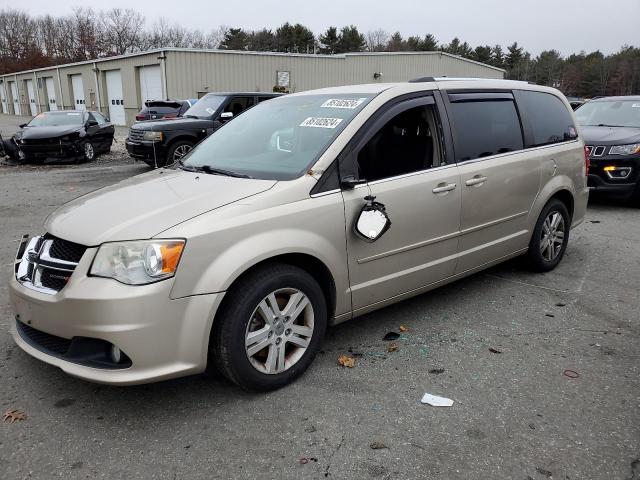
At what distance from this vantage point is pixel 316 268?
322cm

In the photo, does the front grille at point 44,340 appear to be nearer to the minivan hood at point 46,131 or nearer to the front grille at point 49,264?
the front grille at point 49,264

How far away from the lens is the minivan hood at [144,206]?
270 cm

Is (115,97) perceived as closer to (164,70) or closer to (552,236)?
(164,70)

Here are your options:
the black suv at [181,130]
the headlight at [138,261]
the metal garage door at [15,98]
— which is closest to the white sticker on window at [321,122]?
the headlight at [138,261]

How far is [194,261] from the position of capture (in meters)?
2.62

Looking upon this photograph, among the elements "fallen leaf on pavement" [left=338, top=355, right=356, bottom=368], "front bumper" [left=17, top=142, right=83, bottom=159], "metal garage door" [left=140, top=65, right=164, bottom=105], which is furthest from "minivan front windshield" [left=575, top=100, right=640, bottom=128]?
"metal garage door" [left=140, top=65, right=164, bottom=105]

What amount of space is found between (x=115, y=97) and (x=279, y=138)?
3350 cm

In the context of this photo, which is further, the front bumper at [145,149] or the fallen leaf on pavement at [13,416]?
the front bumper at [145,149]

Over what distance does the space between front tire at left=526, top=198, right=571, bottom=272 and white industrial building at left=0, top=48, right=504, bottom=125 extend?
2427cm

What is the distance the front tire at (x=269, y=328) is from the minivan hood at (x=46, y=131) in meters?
12.7

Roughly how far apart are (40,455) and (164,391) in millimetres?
724

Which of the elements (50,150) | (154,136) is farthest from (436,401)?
(50,150)

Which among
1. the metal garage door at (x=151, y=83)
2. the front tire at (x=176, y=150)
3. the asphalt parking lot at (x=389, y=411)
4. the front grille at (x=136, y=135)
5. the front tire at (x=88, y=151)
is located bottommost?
the asphalt parking lot at (x=389, y=411)

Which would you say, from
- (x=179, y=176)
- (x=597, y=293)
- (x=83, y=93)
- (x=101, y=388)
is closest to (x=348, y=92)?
(x=179, y=176)
